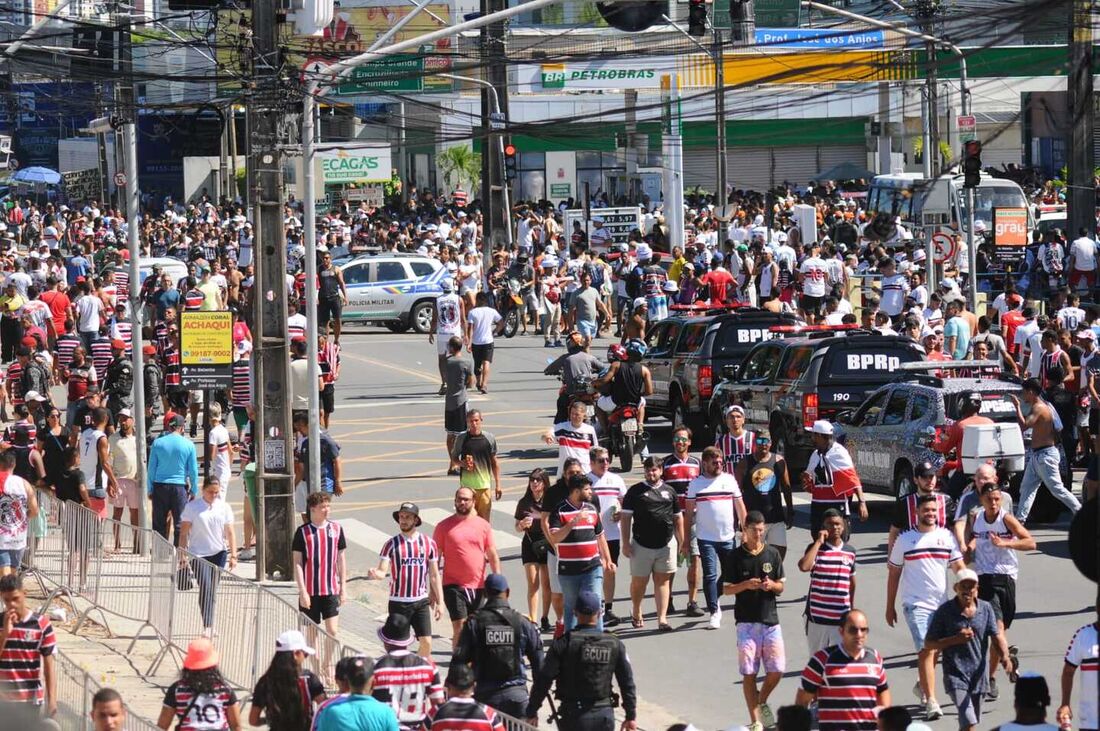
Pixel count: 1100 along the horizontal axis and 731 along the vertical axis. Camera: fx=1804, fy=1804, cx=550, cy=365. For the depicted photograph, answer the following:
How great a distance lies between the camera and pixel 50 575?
59.7 ft

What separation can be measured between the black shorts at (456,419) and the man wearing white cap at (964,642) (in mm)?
12017

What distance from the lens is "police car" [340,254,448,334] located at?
126 feet

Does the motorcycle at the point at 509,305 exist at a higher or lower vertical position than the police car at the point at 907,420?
higher

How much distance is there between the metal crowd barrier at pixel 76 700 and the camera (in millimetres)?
10625

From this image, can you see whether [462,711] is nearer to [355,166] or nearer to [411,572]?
[411,572]

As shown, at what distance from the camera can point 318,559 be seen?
14.5 m

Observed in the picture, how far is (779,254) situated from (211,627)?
25724mm

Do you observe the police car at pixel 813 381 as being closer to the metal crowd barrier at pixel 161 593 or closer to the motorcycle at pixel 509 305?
the metal crowd barrier at pixel 161 593

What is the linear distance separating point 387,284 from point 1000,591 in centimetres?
2615

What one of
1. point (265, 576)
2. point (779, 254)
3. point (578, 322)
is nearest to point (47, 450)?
point (265, 576)

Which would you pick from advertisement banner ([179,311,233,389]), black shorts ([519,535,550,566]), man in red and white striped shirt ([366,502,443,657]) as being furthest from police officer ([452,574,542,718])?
advertisement banner ([179,311,233,389])

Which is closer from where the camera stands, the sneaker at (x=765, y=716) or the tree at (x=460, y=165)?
the sneaker at (x=765, y=716)

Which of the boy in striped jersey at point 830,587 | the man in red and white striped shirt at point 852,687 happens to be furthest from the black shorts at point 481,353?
the man in red and white striped shirt at point 852,687

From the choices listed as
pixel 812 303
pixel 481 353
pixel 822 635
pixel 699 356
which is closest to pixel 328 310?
pixel 481 353
